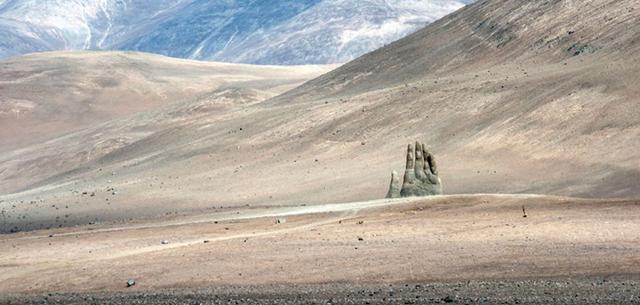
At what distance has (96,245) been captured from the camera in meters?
34.2

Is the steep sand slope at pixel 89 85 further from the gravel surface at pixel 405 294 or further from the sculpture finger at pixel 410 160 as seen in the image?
the gravel surface at pixel 405 294

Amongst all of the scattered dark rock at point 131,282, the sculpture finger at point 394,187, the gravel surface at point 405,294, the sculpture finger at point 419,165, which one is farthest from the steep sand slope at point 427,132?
the scattered dark rock at point 131,282

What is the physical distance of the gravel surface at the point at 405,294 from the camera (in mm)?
19391

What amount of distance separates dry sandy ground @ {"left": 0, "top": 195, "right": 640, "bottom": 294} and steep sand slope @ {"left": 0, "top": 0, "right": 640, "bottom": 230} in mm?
9374

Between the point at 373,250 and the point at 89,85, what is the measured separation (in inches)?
4883

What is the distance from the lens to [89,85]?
479 feet

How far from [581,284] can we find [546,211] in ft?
34.7

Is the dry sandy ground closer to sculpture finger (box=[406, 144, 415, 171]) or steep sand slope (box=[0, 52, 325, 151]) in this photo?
sculpture finger (box=[406, 144, 415, 171])

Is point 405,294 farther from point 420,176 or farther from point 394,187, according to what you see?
point 394,187

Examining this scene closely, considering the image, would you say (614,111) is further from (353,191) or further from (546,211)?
(546,211)

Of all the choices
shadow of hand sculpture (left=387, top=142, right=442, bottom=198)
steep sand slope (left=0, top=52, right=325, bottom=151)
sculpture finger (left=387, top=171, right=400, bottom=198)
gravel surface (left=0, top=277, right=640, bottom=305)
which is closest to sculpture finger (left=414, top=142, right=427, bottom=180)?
shadow of hand sculpture (left=387, top=142, right=442, bottom=198)

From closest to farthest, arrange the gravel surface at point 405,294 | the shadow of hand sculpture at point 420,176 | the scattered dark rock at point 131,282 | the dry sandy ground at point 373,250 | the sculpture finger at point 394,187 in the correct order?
1. the gravel surface at point 405,294
2. the dry sandy ground at point 373,250
3. the scattered dark rock at point 131,282
4. the shadow of hand sculpture at point 420,176
5. the sculpture finger at point 394,187

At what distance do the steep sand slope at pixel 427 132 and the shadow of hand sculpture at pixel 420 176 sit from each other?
467 cm

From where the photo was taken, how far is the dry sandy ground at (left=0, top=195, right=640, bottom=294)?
2280 cm
